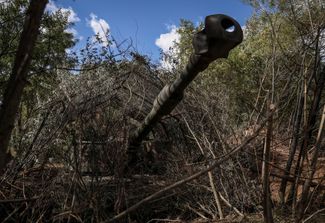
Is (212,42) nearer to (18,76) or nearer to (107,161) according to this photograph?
(107,161)

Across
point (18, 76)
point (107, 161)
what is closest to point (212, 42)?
point (107, 161)

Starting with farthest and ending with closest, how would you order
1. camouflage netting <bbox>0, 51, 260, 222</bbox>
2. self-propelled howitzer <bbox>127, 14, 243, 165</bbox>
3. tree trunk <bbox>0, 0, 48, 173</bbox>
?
camouflage netting <bbox>0, 51, 260, 222</bbox>
self-propelled howitzer <bbox>127, 14, 243, 165</bbox>
tree trunk <bbox>0, 0, 48, 173</bbox>

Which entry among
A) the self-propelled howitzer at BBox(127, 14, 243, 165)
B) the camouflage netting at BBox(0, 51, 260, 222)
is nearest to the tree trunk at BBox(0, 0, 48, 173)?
the self-propelled howitzer at BBox(127, 14, 243, 165)

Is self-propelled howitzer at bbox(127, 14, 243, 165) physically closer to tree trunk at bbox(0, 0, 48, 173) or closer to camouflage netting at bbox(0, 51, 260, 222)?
camouflage netting at bbox(0, 51, 260, 222)

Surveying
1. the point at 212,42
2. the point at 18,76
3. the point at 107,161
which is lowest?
the point at 18,76

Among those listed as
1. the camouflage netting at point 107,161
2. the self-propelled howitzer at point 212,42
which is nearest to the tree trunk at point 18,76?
the self-propelled howitzer at point 212,42

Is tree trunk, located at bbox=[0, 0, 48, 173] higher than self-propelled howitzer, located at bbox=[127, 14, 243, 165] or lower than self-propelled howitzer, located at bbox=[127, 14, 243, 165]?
lower

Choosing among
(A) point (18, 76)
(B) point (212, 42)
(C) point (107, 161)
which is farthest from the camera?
(C) point (107, 161)

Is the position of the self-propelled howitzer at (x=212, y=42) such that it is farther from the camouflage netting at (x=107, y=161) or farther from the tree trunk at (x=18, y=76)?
the tree trunk at (x=18, y=76)

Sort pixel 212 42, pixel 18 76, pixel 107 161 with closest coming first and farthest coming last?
pixel 18 76 < pixel 212 42 < pixel 107 161

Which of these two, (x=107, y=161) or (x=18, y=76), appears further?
(x=107, y=161)

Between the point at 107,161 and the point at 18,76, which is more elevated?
the point at 107,161

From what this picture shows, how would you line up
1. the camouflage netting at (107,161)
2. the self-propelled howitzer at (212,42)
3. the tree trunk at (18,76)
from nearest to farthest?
1. the tree trunk at (18,76)
2. the self-propelled howitzer at (212,42)
3. the camouflage netting at (107,161)

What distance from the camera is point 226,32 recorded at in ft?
10.2
